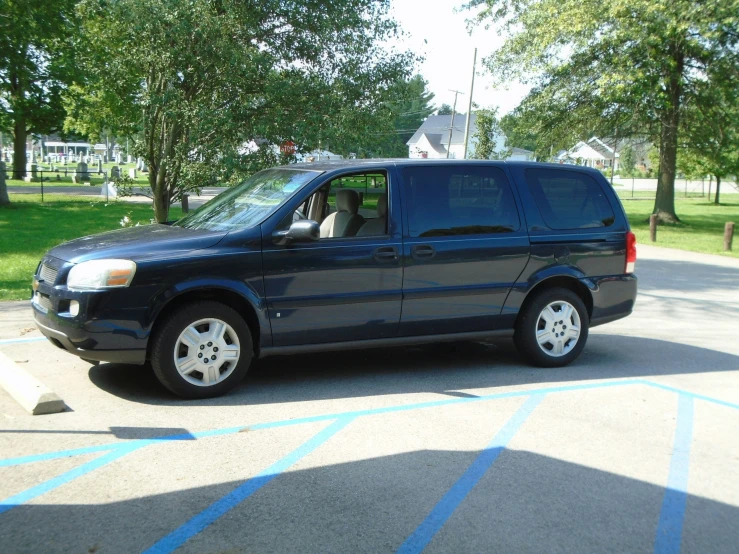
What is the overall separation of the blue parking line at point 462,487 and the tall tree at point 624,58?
70.4 ft

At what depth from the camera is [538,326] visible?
7.47 m

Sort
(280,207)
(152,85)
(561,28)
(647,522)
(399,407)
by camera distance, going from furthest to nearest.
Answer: (561,28) < (152,85) < (280,207) < (399,407) < (647,522)

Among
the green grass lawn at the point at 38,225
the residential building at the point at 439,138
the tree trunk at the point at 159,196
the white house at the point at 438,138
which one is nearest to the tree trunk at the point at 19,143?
the green grass lawn at the point at 38,225

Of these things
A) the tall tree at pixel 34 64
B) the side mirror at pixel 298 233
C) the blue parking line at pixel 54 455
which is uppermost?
the tall tree at pixel 34 64

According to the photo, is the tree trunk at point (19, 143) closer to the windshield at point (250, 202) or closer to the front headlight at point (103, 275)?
the windshield at point (250, 202)

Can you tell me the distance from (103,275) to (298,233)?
147cm

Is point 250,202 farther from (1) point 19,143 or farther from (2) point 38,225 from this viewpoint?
(1) point 19,143

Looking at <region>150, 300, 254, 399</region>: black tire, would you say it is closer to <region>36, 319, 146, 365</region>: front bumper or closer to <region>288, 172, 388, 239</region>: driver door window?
<region>36, 319, 146, 365</region>: front bumper

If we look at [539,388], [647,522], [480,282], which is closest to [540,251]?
[480,282]

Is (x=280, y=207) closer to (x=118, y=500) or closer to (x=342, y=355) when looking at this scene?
(x=342, y=355)

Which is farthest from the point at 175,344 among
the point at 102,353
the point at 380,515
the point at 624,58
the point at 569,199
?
the point at 624,58

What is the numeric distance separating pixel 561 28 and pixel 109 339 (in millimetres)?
22464

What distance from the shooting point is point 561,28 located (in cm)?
2520

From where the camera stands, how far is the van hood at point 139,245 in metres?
5.97
